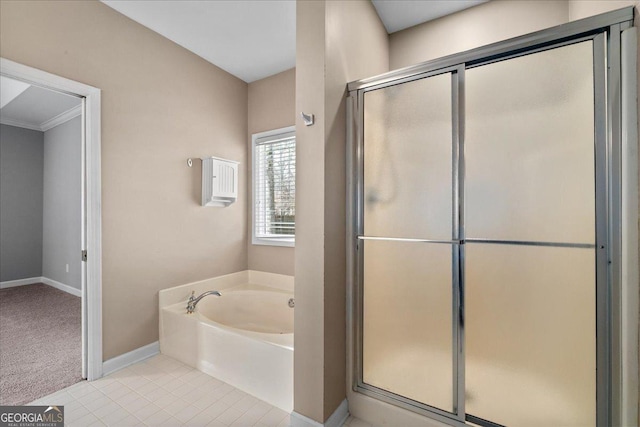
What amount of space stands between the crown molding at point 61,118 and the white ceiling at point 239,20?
2511 mm

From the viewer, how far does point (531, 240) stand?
125 centimetres

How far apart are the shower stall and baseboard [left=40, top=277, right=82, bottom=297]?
447 centimetres

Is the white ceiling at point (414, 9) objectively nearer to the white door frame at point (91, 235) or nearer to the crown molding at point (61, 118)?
the white door frame at point (91, 235)

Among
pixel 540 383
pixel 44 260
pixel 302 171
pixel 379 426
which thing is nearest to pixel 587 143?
pixel 540 383

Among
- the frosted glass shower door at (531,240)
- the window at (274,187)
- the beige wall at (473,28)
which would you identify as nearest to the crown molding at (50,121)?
the window at (274,187)

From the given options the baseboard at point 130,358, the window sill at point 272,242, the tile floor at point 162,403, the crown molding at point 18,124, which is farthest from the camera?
the crown molding at point 18,124

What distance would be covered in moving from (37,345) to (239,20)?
10.9 ft

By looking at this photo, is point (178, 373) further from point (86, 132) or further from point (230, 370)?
point (86, 132)

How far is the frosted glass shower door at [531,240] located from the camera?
3.84 feet

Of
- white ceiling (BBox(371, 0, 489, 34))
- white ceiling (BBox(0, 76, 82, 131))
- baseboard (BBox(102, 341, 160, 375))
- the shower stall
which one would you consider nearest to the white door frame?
baseboard (BBox(102, 341, 160, 375))

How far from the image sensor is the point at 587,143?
45.6 inches

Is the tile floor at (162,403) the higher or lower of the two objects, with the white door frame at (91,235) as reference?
lower

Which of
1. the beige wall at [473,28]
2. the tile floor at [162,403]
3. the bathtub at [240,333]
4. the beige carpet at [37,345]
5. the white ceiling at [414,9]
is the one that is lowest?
the tile floor at [162,403]

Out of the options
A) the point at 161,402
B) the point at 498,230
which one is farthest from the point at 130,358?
the point at 498,230
